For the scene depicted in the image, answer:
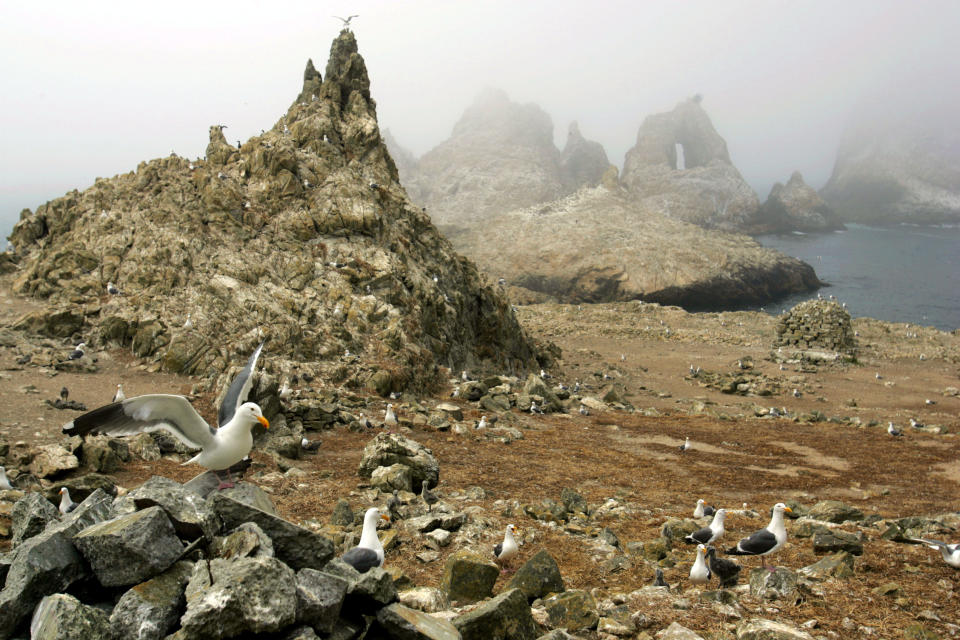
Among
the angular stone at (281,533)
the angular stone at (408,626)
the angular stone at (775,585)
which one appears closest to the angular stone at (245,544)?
the angular stone at (281,533)

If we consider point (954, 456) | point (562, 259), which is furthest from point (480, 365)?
point (562, 259)

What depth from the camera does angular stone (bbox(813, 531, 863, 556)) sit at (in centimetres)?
805

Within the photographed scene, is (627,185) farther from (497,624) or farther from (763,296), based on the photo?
(497,624)

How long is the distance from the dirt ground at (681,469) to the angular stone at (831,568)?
13 cm

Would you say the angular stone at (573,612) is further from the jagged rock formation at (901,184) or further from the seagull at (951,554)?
the jagged rock formation at (901,184)

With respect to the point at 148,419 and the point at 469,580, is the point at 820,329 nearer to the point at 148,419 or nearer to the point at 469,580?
the point at 469,580

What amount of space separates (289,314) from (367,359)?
3.50m

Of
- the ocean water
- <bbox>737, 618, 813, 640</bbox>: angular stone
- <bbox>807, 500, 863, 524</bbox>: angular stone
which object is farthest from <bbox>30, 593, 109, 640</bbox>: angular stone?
the ocean water

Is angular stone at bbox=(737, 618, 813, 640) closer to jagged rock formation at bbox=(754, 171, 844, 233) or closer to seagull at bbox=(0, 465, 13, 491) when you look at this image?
seagull at bbox=(0, 465, 13, 491)

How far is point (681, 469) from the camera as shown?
1475 centimetres

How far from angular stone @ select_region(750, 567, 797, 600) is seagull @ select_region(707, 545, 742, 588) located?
0.23 meters

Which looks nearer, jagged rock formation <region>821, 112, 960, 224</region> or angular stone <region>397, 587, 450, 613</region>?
angular stone <region>397, 587, 450, 613</region>

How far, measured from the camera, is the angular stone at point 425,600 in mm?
5656

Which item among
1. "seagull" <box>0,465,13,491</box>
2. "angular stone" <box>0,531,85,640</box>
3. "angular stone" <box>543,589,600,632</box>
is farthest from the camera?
"seagull" <box>0,465,13,491</box>
